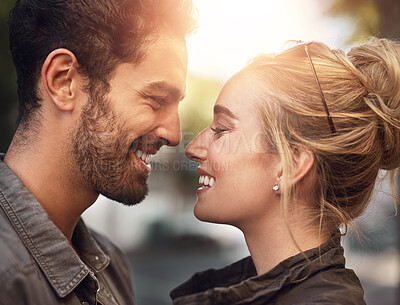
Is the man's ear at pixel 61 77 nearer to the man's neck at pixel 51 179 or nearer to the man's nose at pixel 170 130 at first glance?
the man's neck at pixel 51 179

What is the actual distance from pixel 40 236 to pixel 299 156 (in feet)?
3.49

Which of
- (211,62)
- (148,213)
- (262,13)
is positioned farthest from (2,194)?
(148,213)

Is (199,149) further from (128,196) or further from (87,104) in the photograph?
(87,104)

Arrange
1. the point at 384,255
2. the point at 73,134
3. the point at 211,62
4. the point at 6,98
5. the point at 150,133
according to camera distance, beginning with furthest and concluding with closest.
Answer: the point at 384,255 < the point at 6,98 < the point at 211,62 < the point at 150,133 < the point at 73,134

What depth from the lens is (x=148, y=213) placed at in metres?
10.7

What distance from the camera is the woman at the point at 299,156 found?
1728mm

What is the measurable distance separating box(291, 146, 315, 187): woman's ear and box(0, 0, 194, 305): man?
643 mm

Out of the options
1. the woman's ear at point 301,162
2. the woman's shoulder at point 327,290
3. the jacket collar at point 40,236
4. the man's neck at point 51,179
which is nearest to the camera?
the woman's shoulder at point 327,290

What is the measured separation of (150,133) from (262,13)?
1058 millimetres

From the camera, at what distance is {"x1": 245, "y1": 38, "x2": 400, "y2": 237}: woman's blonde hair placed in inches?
69.3

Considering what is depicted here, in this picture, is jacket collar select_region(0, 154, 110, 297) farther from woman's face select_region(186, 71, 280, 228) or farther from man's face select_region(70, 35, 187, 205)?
woman's face select_region(186, 71, 280, 228)

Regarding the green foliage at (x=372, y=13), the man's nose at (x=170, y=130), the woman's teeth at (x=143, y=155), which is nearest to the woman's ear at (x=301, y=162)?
the man's nose at (x=170, y=130)

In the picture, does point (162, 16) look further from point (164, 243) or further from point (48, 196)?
point (164, 243)

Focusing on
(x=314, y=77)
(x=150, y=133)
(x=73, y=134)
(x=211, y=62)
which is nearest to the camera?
(x=314, y=77)
